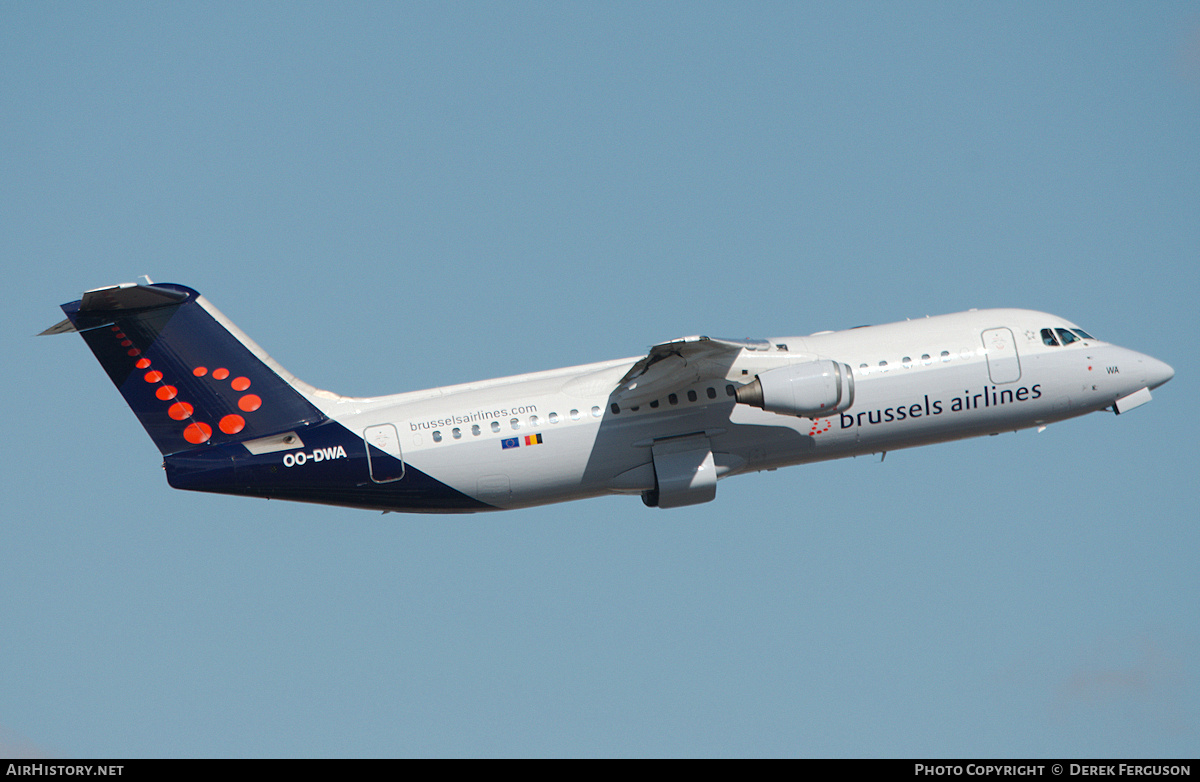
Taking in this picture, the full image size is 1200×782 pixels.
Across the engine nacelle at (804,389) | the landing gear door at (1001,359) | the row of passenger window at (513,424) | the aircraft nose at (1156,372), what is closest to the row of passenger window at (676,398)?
the row of passenger window at (513,424)

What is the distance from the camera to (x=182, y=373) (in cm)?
2430

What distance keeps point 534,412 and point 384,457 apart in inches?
114

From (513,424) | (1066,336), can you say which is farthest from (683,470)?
(1066,336)

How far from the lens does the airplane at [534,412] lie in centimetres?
2389

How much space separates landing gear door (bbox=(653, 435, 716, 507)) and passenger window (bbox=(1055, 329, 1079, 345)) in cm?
764

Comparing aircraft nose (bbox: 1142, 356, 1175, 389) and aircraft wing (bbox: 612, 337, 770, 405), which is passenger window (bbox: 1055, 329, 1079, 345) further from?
aircraft wing (bbox: 612, 337, 770, 405)

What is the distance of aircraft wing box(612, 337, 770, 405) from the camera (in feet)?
76.4

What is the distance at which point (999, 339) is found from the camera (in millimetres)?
25734

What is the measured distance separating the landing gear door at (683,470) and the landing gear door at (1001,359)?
19.3 feet

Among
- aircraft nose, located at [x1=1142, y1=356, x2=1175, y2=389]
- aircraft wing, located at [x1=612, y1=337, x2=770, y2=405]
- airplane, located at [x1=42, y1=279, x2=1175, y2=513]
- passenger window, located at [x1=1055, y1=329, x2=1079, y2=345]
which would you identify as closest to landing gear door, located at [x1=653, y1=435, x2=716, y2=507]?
airplane, located at [x1=42, y1=279, x2=1175, y2=513]

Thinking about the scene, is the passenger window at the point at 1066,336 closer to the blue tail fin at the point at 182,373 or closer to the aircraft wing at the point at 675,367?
the aircraft wing at the point at 675,367
